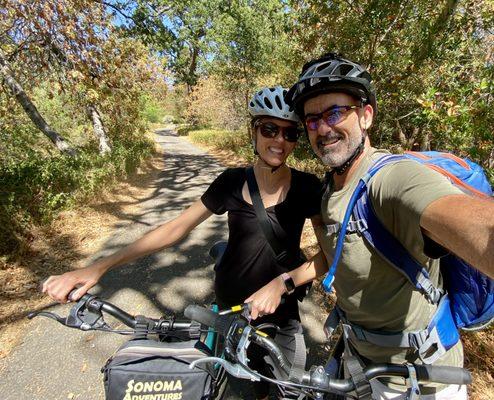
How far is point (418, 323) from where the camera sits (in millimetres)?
1278

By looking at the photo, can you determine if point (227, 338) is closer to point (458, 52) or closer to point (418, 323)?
point (418, 323)

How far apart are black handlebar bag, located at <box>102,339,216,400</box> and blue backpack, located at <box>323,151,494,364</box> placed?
Answer: 2.18 ft

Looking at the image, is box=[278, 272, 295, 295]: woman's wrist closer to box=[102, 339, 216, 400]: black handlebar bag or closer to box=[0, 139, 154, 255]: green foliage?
box=[102, 339, 216, 400]: black handlebar bag

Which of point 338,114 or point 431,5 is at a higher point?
point 431,5

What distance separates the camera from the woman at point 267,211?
1.85 m

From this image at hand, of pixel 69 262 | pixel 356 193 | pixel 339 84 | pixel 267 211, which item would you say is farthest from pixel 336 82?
pixel 69 262

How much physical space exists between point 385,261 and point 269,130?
1137 mm

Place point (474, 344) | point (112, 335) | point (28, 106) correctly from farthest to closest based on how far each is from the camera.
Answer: point (28, 106) → point (112, 335) → point (474, 344)

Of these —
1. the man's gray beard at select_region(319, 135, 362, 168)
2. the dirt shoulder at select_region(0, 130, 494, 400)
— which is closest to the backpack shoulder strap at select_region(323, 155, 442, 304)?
the man's gray beard at select_region(319, 135, 362, 168)

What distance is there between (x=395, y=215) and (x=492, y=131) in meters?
3.25

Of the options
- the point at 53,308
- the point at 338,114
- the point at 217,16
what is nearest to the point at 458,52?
the point at 338,114

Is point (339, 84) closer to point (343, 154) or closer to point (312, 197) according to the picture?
point (343, 154)

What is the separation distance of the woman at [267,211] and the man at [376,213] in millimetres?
301

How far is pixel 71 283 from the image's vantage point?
1.43 m
